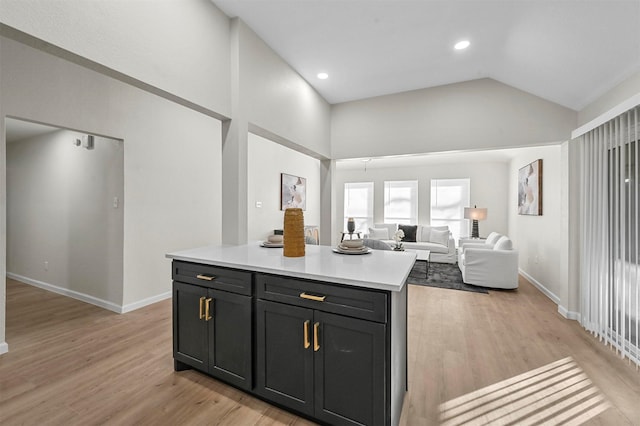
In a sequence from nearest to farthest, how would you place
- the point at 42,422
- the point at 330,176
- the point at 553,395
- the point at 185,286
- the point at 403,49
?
the point at 42,422, the point at 553,395, the point at 185,286, the point at 403,49, the point at 330,176

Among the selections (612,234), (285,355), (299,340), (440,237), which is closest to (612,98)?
(612,234)

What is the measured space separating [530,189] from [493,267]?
1.70 metres

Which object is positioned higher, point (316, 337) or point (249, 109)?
point (249, 109)

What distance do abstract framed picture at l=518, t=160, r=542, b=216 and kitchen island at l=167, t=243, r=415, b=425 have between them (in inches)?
148

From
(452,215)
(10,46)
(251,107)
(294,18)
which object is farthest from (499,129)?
(10,46)

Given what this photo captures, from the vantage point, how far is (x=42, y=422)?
1.60 meters

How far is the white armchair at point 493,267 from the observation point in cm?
418

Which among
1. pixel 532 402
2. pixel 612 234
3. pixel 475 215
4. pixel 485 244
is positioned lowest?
pixel 532 402

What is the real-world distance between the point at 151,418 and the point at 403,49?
142 inches

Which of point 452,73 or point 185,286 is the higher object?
point 452,73

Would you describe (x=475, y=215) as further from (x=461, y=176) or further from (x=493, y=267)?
(x=493, y=267)

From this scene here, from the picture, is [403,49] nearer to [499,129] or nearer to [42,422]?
[499,129]

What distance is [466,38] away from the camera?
8.59 feet

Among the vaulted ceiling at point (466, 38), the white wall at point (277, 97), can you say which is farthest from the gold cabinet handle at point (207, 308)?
the vaulted ceiling at point (466, 38)
